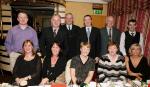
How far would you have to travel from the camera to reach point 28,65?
330 centimetres

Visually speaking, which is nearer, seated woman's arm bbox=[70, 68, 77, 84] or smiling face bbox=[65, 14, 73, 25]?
seated woman's arm bbox=[70, 68, 77, 84]

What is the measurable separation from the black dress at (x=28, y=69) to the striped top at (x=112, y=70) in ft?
2.65

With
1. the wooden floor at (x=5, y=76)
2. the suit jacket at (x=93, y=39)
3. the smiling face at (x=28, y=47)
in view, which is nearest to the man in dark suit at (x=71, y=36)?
the suit jacket at (x=93, y=39)

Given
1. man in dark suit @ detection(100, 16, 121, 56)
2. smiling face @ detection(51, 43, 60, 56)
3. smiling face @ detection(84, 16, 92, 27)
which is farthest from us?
man in dark suit @ detection(100, 16, 121, 56)

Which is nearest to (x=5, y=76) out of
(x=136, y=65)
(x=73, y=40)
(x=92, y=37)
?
(x=73, y=40)

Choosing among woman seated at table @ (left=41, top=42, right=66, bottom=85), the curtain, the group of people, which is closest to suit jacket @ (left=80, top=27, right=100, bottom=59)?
the group of people

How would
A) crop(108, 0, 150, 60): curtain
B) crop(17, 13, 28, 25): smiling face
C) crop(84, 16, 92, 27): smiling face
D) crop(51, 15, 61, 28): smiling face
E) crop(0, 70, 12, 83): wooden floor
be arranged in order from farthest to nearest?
1. crop(0, 70, 12, 83): wooden floor
2. crop(108, 0, 150, 60): curtain
3. crop(84, 16, 92, 27): smiling face
4. crop(51, 15, 61, 28): smiling face
5. crop(17, 13, 28, 25): smiling face

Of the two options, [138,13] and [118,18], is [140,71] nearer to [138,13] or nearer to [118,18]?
[138,13]

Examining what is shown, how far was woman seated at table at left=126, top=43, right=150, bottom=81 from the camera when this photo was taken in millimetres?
3661

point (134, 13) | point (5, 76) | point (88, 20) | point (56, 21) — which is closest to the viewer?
point (56, 21)

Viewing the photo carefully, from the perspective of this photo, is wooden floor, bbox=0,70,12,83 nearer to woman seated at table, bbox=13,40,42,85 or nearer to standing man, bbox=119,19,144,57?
woman seated at table, bbox=13,40,42,85

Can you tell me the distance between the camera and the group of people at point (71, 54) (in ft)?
10.8

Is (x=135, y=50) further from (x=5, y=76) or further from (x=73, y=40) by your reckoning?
(x=5, y=76)

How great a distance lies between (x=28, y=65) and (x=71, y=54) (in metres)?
1.12
